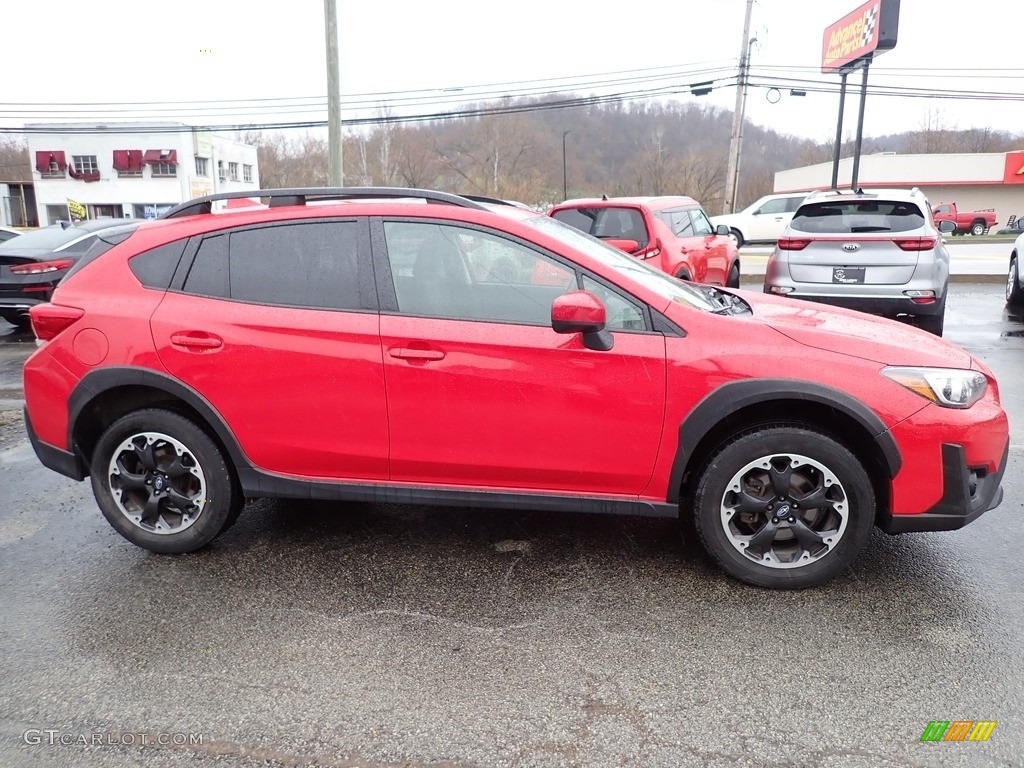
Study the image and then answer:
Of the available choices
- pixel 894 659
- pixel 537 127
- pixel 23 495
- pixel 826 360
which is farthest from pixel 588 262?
pixel 537 127

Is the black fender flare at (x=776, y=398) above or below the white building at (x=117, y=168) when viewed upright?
below

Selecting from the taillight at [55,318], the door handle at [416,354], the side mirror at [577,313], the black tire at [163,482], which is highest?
the side mirror at [577,313]

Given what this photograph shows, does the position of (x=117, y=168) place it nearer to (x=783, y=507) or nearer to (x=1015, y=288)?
(x=1015, y=288)

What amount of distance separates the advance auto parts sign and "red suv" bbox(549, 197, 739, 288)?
14.2 metres

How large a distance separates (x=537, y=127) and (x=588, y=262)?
63.5 meters

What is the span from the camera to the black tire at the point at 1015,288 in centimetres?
1102

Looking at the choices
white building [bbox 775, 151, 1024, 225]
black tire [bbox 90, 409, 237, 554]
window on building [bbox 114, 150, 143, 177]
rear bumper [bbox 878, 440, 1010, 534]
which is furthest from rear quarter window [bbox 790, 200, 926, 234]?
window on building [bbox 114, 150, 143, 177]

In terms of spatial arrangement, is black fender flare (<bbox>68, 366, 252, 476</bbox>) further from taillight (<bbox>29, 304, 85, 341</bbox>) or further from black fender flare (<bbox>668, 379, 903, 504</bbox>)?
black fender flare (<bbox>668, 379, 903, 504</bbox>)

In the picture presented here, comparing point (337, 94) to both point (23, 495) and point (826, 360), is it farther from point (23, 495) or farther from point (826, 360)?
point (826, 360)

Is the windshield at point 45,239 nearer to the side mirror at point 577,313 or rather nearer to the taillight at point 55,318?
the taillight at point 55,318

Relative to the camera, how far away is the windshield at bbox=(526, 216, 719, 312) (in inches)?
139

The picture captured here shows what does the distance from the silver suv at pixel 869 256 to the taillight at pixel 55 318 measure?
7236 millimetres

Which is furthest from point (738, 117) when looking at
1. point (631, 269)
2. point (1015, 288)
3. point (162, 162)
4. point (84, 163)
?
point (84, 163)

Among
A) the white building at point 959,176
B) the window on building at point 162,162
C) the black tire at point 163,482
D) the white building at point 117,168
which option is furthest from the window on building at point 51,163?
the black tire at point 163,482
